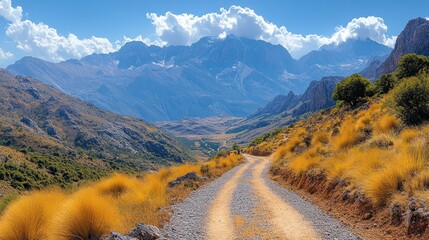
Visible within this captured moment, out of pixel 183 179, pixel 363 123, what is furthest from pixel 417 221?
pixel 183 179

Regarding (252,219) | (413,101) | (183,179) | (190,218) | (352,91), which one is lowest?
(183,179)

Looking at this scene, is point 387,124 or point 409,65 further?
point 409,65

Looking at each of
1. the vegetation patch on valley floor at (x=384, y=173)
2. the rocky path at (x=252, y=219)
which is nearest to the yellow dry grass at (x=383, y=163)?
the vegetation patch on valley floor at (x=384, y=173)

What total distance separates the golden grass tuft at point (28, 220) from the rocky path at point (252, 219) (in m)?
3.67

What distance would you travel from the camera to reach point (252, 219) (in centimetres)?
1251

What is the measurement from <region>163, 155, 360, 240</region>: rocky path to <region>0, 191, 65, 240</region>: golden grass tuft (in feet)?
12.0

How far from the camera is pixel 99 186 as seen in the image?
1748cm

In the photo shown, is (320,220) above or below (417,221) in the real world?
below

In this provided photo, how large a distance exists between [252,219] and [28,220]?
7.76 metres

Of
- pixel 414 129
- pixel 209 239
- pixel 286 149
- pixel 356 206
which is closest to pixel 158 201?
pixel 209 239

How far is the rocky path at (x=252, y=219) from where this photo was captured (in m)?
10.4

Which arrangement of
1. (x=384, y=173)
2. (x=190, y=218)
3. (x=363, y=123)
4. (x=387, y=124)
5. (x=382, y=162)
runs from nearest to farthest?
(x=384, y=173), (x=382, y=162), (x=190, y=218), (x=387, y=124), (x=363, y=123)

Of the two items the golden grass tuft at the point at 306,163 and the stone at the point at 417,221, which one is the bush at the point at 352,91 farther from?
the stone at the point at 417,221

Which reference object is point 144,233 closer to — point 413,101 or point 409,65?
point 413,101
